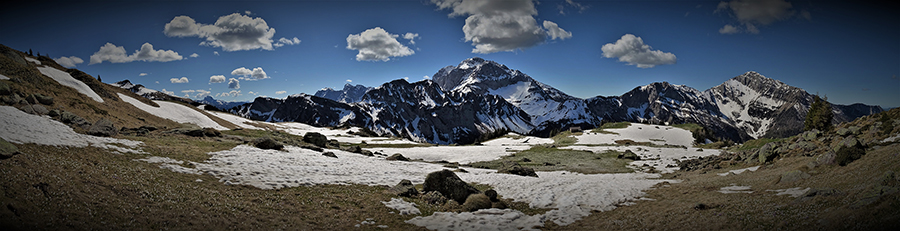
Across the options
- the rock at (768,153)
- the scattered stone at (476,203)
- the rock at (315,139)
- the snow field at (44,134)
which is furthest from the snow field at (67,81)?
the rock at (768,153)

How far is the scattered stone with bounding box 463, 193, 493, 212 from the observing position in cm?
1693

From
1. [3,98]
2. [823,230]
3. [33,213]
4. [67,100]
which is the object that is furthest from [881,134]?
[67,100]

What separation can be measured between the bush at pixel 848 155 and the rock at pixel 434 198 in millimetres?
20703

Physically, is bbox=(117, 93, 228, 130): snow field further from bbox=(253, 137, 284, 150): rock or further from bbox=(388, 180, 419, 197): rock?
bbox=(388, 180, 419, 197): rock

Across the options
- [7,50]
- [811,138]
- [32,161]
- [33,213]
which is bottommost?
[33,213]

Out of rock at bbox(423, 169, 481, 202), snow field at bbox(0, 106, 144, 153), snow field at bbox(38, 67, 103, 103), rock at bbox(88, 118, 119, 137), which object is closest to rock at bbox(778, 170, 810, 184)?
rock at bbox(423, 169, 481, 202)

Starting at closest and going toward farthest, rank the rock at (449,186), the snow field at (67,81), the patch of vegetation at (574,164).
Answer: the rock at (449,186) → the patch of vegetation at (574,164) → the snow field at (67,81)

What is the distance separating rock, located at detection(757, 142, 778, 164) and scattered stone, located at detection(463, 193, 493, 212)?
24.1 m

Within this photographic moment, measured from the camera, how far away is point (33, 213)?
918 cm

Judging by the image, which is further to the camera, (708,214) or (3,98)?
(3,98)

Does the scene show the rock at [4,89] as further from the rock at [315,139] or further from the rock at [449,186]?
the rock at [449,186]

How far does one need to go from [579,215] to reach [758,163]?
67.4ft

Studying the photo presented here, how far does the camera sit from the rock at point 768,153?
25.9 metres

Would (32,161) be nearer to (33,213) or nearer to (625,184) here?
(33,213)
